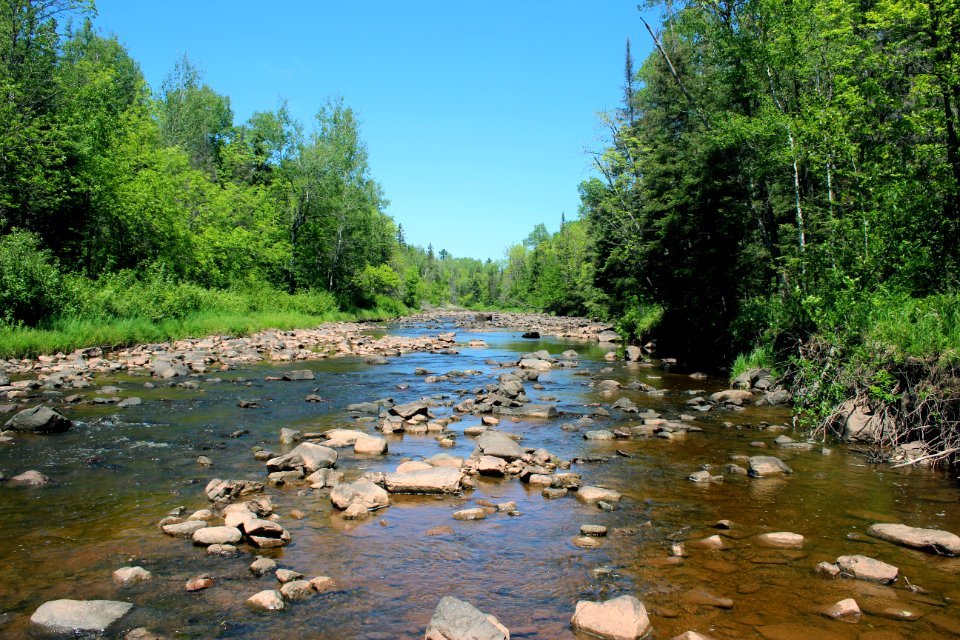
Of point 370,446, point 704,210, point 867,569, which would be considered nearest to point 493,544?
point 867,569

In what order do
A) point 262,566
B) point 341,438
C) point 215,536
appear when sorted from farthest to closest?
point 341,438 < point 215,536 < point 262,566

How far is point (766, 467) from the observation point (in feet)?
31.0

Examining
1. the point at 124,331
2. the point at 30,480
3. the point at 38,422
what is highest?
the point at 124,331

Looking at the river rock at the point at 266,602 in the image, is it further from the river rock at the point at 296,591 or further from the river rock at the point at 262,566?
the river rock at the point at 262,566

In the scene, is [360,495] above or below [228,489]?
below

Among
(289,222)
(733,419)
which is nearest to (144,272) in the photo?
(289,222)

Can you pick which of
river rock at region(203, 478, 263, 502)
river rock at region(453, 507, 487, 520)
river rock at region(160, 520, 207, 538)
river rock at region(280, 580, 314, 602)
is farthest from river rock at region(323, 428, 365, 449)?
river rock at region(280, 580, 314, 602)

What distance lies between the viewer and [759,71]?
18906 mm

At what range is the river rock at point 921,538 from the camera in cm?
638

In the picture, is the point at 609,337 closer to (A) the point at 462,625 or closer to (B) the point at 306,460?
(B) the point at 306,460

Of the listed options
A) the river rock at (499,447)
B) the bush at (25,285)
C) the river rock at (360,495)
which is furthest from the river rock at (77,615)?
the bush at (25,285)

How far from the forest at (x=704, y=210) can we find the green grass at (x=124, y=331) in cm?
11

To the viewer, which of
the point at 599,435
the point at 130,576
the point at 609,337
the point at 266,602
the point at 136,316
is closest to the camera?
the point at 266,602

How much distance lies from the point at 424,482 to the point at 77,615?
15.0 feet
